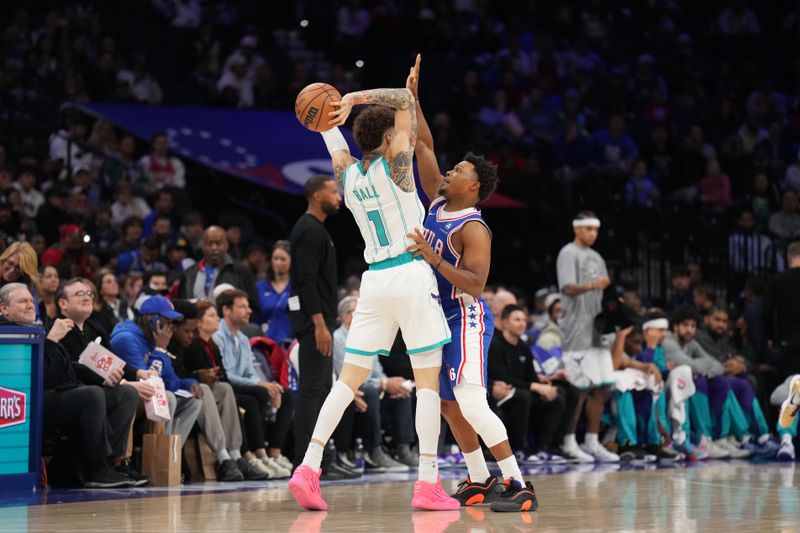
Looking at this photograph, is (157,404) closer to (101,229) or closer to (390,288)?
(390,288)

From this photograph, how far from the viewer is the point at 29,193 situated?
41.5 feet

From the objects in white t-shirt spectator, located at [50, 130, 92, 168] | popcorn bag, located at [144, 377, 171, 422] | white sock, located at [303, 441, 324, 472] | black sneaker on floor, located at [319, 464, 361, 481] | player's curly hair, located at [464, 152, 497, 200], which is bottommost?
black sneaker on floor, located at [319, 464, 361, 481]

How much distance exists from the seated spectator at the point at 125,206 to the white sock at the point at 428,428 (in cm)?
694

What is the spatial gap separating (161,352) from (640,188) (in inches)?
355

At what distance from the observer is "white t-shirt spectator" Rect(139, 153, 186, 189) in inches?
549

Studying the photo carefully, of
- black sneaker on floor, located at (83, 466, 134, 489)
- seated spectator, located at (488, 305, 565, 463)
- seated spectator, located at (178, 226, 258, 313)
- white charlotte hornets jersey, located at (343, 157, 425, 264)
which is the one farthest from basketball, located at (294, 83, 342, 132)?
seated spectator, located at (488, 305, 565, 463)

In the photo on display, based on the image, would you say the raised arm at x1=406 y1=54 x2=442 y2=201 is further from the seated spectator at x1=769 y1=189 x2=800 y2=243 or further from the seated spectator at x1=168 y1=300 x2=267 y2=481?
the seated spectator at x1=769 y1=189 x2=800 y2=243

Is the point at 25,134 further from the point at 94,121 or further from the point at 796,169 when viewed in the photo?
the point at 796,169

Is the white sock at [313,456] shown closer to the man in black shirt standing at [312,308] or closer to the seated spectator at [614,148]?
the man in black shirt standing at [312,308]

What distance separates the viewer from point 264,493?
7754mm

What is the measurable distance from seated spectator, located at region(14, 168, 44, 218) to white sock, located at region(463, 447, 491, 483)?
6909 millimetres

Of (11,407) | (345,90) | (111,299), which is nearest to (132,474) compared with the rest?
(11,407)

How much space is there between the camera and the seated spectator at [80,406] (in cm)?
804

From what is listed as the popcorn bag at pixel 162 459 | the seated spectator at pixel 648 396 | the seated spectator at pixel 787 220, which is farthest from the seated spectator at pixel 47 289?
the seated spectator at pixel 787 220
